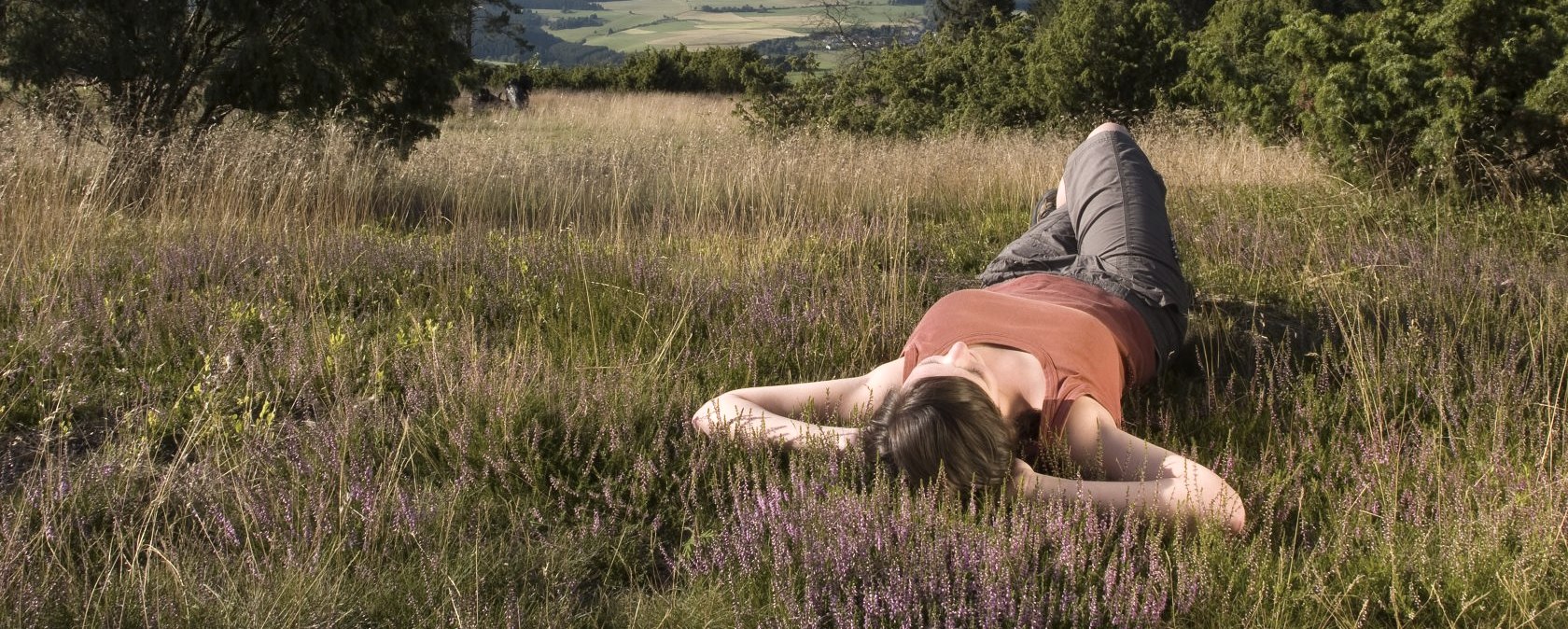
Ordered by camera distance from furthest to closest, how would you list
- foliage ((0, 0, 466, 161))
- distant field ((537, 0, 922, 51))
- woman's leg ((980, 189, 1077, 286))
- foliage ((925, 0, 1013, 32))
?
distant field ((537, 0, 922, 51))
foliage ((925, 0, 1013, 32))
foliage ((0, 0, 466, 161))
woman's leg ((980, 189, 1077, 286))

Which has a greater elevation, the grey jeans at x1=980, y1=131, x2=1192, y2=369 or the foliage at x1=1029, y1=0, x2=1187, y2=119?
the foliage at x1=1029, y1=0, x2=1187, y2=119

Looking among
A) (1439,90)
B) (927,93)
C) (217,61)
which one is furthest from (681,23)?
(1439,90)

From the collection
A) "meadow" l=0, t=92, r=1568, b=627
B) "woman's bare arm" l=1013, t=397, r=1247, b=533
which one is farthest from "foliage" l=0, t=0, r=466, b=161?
"woman's bare arm" l=1013, t=397, r=1247, b=533

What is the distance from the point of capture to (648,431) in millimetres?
3113

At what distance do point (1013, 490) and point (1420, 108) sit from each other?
5.94 meters

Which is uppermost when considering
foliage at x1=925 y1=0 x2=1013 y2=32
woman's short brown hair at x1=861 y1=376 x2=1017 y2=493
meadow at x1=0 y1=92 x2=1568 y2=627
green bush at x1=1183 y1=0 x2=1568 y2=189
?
foliage at x1=925 y1=0 x2=1013 y2=32

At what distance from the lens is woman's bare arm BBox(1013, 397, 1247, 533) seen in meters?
2.57

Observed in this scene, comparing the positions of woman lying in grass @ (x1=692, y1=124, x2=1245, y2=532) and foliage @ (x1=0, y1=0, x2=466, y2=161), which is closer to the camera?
woman lying in grass @ (x1=692, y1=124, x2=1245, y2=532)

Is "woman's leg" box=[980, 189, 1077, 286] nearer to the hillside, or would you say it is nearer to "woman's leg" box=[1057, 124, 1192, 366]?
"woman's leg" box=[1057, 124, 1192, 366]

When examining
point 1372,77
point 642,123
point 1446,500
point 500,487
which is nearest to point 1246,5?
point 1372,77

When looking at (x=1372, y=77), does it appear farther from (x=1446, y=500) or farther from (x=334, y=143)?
(x=334, y=143)

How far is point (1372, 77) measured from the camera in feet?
24.0

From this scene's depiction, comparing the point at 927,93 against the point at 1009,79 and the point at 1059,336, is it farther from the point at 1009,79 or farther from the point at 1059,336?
the point at 1059,336

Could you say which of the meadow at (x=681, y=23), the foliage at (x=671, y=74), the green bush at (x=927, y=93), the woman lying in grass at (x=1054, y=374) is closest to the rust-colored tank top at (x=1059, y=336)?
the woman lying in grass at (x=1054, y=374)
